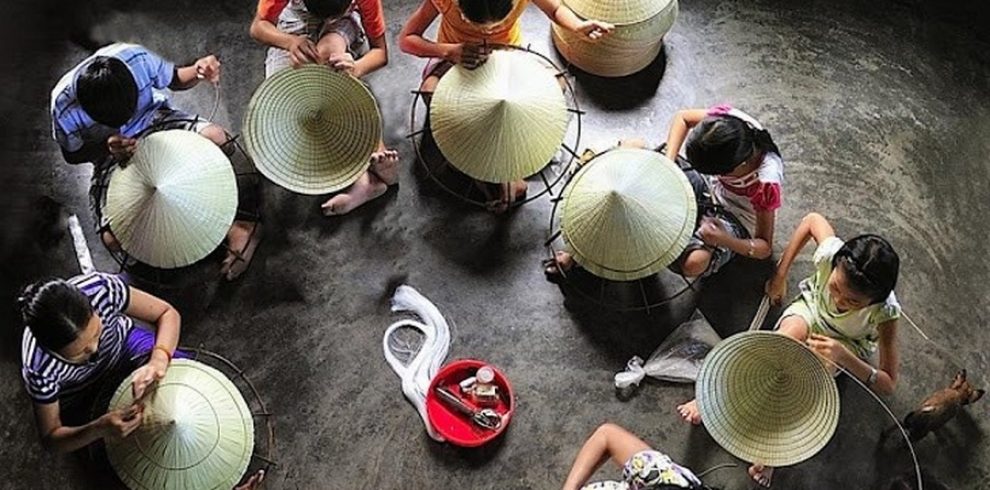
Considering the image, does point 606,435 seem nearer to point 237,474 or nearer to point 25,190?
point 237,474

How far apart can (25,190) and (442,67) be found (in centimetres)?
120

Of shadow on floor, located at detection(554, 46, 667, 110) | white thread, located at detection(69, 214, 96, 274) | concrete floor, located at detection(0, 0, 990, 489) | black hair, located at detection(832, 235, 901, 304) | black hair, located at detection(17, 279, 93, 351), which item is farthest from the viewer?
shadow on floor, located at detection(554, 46, 667, 110)

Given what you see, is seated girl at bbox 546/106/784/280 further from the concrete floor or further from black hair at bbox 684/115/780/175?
the concrete floor

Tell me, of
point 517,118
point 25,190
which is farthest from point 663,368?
point 25,190

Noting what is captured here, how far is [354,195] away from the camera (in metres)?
2.83

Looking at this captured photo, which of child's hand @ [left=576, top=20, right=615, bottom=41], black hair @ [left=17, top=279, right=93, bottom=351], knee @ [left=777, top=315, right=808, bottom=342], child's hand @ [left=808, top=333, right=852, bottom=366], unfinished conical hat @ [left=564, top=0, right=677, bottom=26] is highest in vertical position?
unfinished conical hat @ [left=564, top=0, right=677, bottom=26]

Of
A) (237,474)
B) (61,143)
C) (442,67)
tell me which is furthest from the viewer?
(442,67)

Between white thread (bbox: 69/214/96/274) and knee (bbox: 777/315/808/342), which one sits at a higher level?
knee (bbox: 777/315/808/342)

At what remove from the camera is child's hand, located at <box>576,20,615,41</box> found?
267 cm

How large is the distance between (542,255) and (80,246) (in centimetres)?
122

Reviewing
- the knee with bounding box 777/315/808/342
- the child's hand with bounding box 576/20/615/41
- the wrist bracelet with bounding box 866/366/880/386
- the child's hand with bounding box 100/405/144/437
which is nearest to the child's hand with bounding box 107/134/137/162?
the child's hand with bounding box 100/405/144/437

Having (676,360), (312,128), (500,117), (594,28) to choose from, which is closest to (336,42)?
(312,128)

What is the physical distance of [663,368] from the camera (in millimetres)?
2684

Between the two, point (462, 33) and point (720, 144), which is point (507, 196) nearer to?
point (462, 33)
